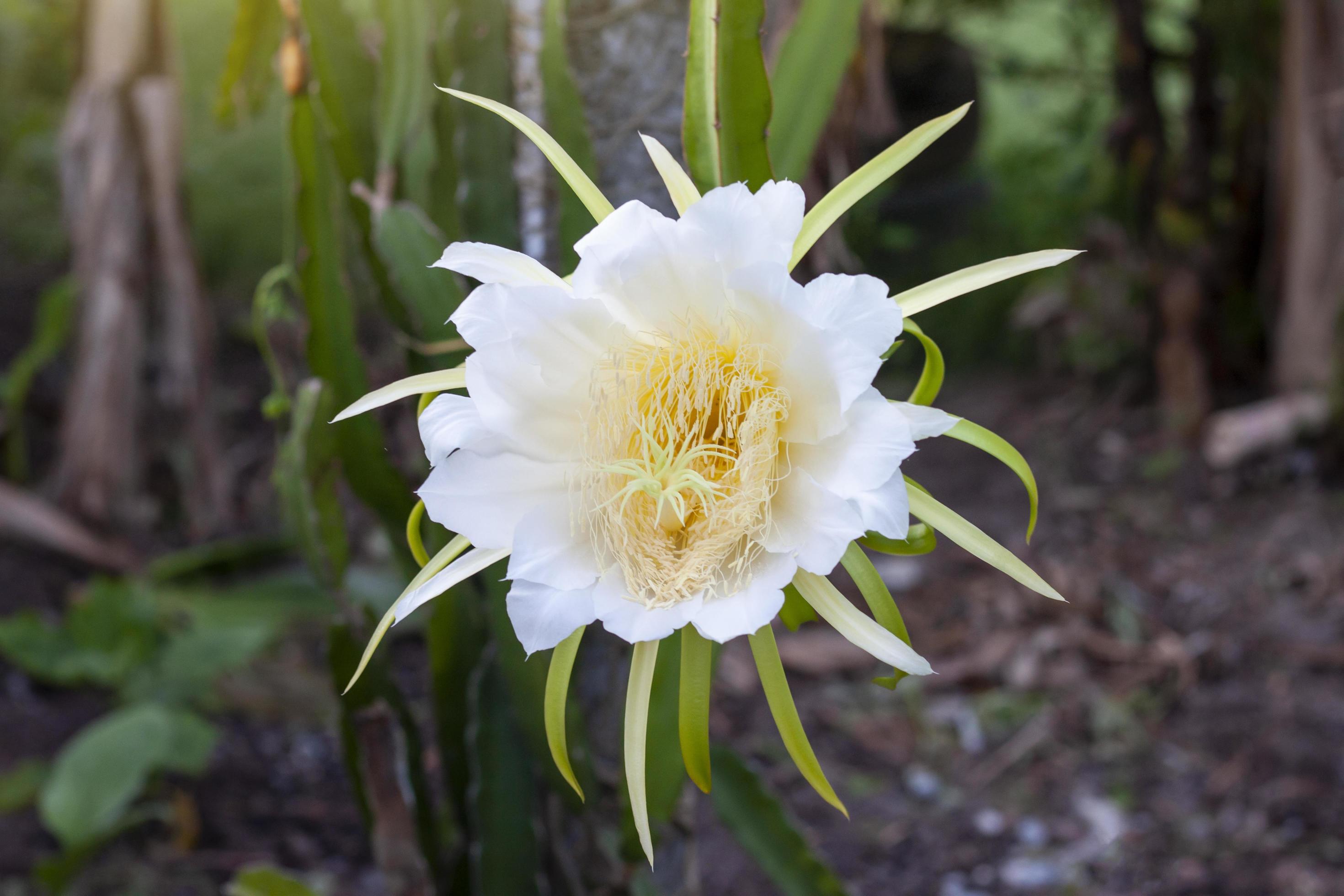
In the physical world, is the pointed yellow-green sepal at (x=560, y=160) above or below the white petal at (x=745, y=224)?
above

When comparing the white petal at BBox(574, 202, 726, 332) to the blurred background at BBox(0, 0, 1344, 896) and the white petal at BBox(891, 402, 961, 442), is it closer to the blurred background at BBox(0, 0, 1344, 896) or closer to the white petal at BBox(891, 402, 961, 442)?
the white petal at BBox(891, 402, 961, 442)

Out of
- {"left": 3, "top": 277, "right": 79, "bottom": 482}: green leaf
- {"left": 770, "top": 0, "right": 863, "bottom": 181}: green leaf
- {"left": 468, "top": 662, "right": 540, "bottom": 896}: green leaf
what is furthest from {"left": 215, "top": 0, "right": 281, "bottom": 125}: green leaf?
{"left": 3, "top": 277, "right": 79, "bottom": 482}: green leaf

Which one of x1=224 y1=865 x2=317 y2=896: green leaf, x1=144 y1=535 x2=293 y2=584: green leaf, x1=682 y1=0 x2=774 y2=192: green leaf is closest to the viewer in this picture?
x1=682 y1=0 x2=774 y2=192: green leaf

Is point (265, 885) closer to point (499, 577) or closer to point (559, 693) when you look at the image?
point (499, 577)

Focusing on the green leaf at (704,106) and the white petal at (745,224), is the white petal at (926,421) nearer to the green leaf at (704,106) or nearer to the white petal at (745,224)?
the white petal at (745,224)

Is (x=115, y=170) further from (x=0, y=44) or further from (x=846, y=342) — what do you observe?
(x=846, y=342)

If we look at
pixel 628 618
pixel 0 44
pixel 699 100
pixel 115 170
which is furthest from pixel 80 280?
pixel 628 618

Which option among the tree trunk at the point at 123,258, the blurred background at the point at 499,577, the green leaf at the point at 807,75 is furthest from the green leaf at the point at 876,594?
the tree trunk at the point at 123,258
